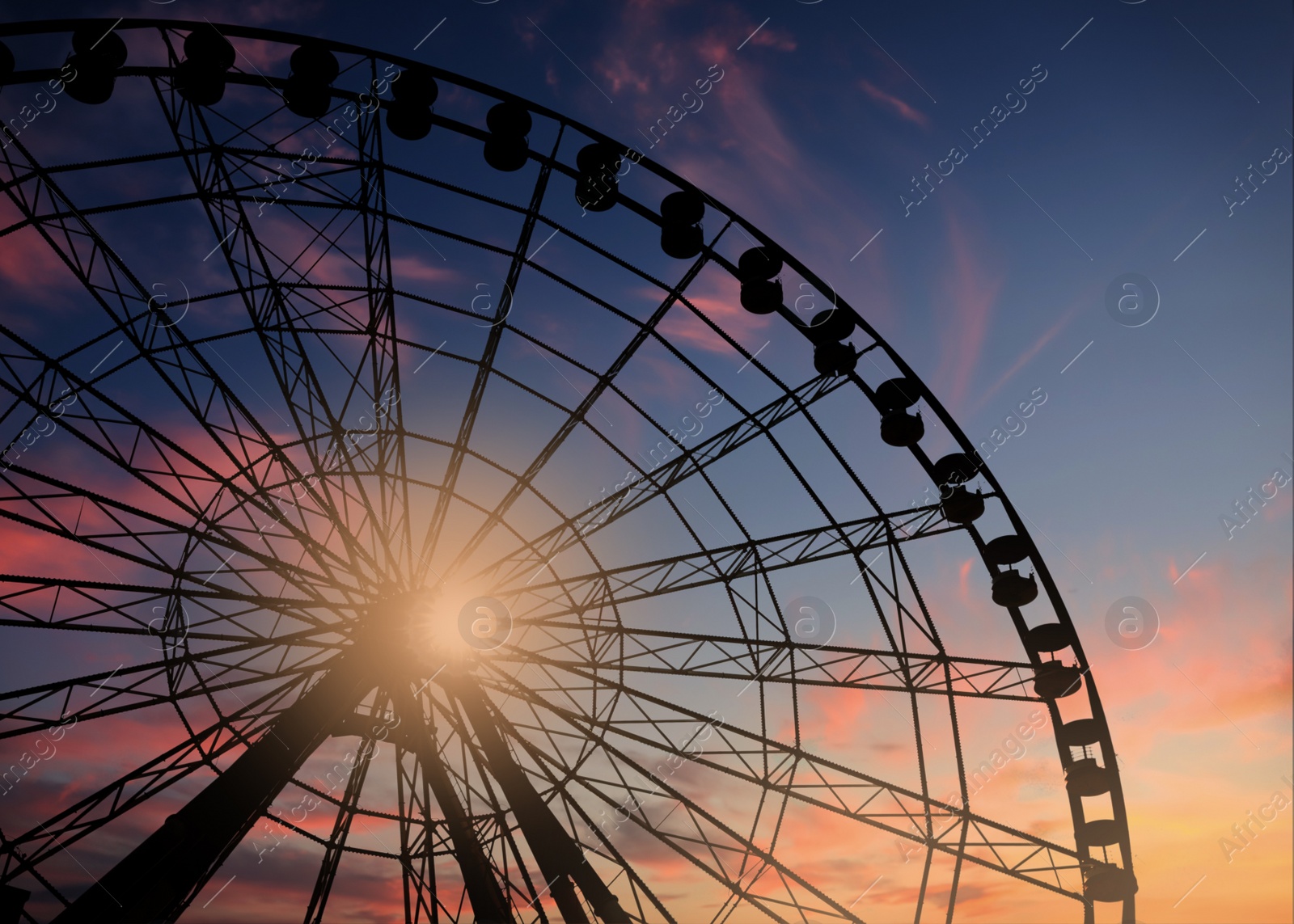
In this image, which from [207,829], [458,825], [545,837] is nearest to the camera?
[207,829]

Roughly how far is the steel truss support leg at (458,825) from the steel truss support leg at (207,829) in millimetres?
1847

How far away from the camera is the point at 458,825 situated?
54.4 ft

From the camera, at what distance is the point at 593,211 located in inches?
649

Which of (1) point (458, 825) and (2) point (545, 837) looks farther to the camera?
(1) point (458, 825)

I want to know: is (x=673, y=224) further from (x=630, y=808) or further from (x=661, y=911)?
(x=661, y=911)

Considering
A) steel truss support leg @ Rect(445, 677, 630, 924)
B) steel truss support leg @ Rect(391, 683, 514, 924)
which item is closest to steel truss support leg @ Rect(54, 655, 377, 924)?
steel truss support leg @ Rect(391, 683, 514, 924)

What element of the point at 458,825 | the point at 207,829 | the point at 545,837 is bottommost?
the point at 207,829

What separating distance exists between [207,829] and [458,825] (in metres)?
5.43

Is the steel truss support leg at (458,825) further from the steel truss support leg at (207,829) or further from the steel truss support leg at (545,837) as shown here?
the steel truss support leg at (207,829)

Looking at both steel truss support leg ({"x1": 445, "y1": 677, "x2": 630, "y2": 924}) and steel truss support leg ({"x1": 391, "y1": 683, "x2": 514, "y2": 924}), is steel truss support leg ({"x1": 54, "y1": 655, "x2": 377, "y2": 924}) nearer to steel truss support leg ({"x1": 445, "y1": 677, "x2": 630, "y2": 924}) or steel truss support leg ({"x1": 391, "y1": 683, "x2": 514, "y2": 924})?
steel truss support leg ({"x1": 391, "y1": 683, "x2": 514, "y2": 924})

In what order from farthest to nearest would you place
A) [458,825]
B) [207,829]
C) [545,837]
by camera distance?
[458,825]
[545,837]
[207,829]

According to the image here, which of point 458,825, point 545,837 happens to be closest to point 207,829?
point 458,825

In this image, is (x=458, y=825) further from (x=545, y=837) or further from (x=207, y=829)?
(x=207, y=829)

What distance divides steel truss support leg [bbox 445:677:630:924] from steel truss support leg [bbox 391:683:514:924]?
46.7 inches
